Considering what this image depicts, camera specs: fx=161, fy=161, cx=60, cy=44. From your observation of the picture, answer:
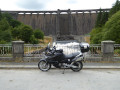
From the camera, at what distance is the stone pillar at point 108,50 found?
8.25m

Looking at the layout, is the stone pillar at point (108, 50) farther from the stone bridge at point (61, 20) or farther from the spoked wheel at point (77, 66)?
the stone bridge at point (61, 20)

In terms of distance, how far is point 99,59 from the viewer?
8.36m

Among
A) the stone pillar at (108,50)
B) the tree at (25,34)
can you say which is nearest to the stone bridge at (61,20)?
the tree at (25,34)

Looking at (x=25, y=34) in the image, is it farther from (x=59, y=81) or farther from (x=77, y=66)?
(x=59, y=81)

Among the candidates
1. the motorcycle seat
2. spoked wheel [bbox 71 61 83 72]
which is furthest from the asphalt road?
the motorcycle seat

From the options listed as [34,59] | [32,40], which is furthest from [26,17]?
[34,59]

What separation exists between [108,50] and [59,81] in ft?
13.6

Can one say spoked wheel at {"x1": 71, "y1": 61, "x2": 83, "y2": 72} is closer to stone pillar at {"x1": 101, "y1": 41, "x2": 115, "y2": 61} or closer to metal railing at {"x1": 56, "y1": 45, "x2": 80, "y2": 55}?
metal railing at {"x1": 56, "y1": 45, "x2": 80, "y2": 55}

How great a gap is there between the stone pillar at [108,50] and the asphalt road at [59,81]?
7.24ft

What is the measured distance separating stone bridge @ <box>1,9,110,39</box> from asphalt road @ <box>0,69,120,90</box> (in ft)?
226

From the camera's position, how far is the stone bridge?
7575cm

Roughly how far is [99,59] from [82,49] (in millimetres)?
1573

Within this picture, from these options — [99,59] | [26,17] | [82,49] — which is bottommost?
[99,59]

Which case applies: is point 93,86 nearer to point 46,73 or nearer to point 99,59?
point 46,73
